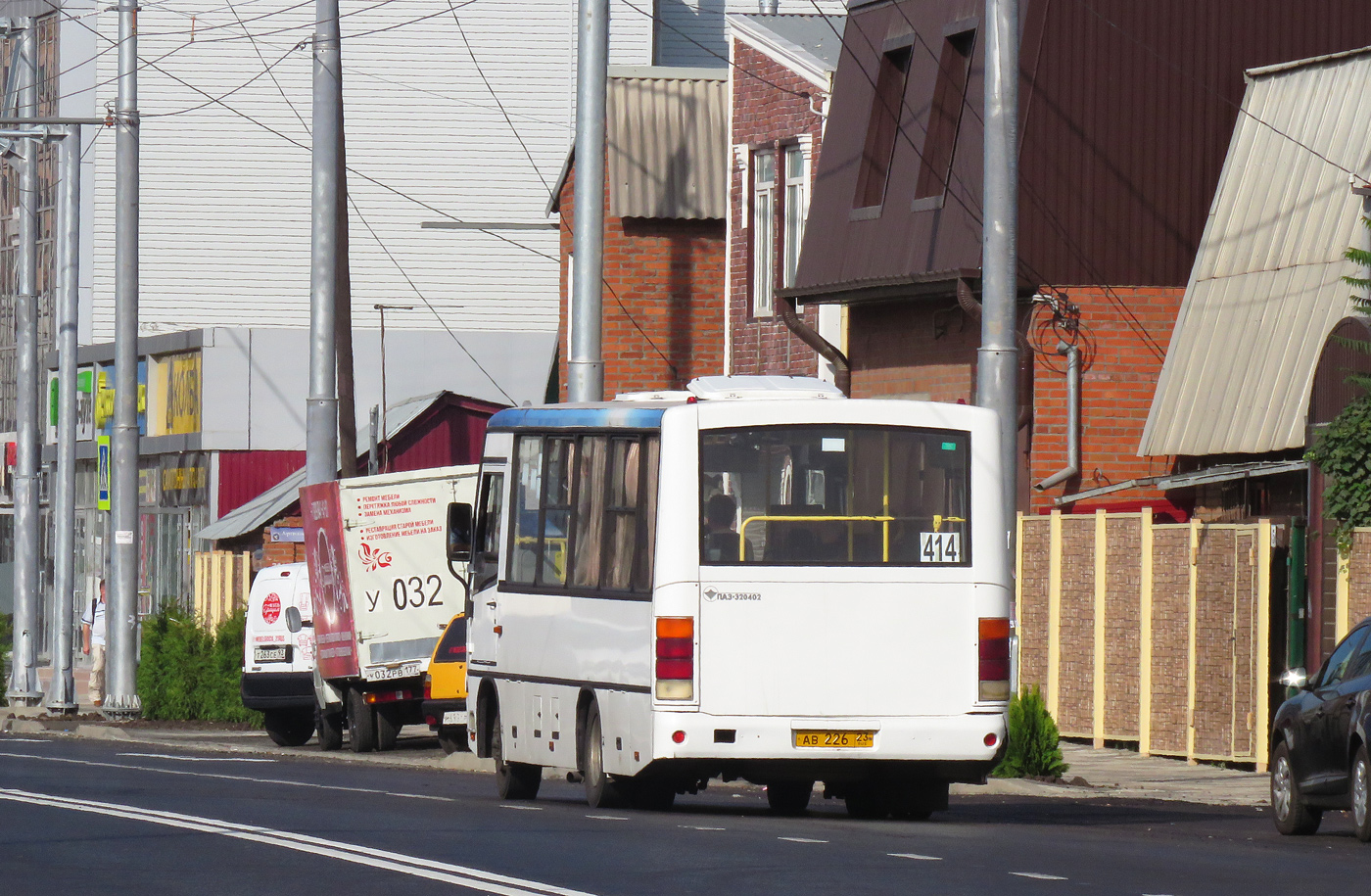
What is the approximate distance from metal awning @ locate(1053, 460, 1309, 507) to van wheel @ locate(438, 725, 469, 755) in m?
6.09

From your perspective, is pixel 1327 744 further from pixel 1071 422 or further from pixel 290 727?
pixel 290 727

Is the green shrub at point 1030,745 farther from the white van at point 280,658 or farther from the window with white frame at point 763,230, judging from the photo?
the window with white frame at point 763,230

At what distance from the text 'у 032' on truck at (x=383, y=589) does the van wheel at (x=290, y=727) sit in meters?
2.12

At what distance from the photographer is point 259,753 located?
2684 centimetres

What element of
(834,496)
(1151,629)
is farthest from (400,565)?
(834,496)

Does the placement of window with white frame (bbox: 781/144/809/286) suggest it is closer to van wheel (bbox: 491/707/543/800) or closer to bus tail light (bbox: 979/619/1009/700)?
van wheel (bbox: 491/707/543/800)

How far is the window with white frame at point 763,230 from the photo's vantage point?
31.1 metres

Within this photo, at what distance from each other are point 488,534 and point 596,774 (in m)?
2.49

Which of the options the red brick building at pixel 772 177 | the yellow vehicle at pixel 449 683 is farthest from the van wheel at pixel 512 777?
the red brick building at pixel 772 177

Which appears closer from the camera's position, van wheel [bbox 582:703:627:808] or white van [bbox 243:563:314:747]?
van wheel [bbox 582:703:627:808]

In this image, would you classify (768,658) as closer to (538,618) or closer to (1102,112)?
(538,618)

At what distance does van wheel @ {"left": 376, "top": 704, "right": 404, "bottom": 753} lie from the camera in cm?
2606

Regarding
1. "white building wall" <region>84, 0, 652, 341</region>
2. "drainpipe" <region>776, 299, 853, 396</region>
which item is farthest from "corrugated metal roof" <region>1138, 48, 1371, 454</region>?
"white building wall" <region>84, 0, 652, 341</region>

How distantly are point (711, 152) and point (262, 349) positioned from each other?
47.4ft
